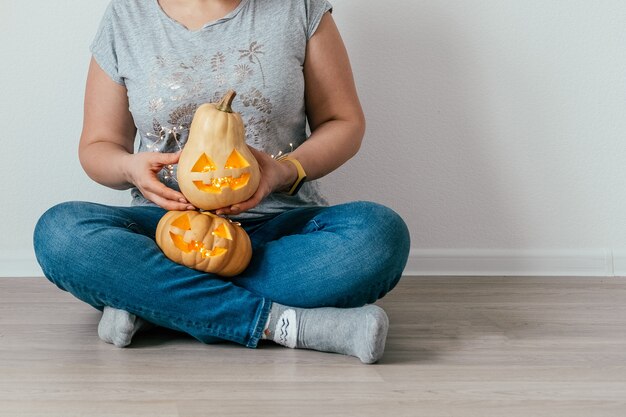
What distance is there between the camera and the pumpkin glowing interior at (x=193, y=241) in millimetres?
1394

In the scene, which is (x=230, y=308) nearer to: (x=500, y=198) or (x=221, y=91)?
(x=221, y=91)

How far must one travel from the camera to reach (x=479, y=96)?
209 cm

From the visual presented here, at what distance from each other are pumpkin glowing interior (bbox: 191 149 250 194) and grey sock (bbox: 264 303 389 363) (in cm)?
22

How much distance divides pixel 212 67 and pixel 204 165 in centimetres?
30

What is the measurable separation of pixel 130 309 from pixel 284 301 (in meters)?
0.25

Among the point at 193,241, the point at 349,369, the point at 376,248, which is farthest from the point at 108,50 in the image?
the point at 349,369

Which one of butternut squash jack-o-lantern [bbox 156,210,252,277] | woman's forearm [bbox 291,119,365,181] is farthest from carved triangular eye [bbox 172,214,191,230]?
woman's forearm [bbox 291,119,365,181]

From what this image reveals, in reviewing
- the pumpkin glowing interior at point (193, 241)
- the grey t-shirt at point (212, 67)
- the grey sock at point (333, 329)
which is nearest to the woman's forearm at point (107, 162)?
the grey t-shirt at point (212, 67)

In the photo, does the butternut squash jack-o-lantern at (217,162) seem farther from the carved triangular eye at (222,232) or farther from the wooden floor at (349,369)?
the wooden floor at (349,369)

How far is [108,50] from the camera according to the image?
166 cm

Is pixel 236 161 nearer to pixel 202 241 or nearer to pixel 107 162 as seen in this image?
pixel 202 241

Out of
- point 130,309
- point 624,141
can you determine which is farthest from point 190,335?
point 624,141

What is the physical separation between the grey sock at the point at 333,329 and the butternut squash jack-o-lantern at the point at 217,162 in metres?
0.21

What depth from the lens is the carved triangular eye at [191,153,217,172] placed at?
1.36 m
